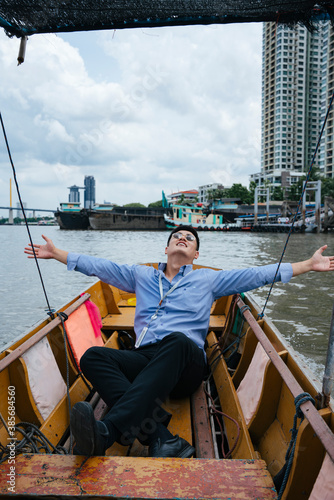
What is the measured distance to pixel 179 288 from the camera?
111 inches

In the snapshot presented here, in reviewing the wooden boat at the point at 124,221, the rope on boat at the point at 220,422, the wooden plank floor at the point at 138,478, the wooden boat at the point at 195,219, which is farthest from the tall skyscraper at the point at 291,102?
the wooden plank floor at the point at 138,478

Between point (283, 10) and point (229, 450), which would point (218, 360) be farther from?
point (283, 10)

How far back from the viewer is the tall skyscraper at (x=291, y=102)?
364ft

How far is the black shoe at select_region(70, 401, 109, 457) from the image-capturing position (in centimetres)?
169

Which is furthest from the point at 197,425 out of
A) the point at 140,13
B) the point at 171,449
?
the point at 140,13

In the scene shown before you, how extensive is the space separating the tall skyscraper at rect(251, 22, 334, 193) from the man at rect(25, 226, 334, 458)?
108140 mm

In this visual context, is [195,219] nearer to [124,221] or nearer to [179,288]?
[124,221]

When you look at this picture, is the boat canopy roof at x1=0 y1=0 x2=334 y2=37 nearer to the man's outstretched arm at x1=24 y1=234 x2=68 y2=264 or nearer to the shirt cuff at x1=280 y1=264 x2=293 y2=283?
the man's outstretched arm at x1=24 y1=234 x2=68 y2=264

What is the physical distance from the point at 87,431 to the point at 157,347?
0.90m

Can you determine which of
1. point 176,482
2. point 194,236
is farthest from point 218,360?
point 176,482

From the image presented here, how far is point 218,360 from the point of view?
3242 mm

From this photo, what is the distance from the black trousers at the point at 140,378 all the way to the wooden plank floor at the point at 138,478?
0.66ft

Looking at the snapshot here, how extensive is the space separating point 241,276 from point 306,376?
3.15 ft

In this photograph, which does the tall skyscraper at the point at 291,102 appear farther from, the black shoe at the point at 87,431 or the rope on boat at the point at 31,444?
the black shoe at the point at 87,431
